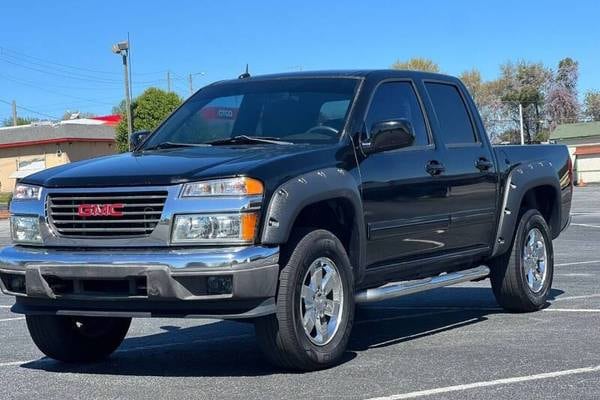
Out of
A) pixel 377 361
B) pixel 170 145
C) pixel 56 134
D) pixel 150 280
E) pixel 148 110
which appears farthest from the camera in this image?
pixel 56 134

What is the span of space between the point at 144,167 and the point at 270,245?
0.98 meters

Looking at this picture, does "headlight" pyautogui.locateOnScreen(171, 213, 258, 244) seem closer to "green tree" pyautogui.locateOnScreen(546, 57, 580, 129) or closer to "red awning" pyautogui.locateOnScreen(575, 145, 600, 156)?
"red awning" pyautogui.locateOnScreen(575, 145, 600, 156)

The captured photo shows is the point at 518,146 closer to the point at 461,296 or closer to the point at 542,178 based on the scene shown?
the point at 542,178

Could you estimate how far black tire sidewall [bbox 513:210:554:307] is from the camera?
887cm

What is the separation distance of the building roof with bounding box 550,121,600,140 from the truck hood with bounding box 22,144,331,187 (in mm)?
69502

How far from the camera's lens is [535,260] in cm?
928

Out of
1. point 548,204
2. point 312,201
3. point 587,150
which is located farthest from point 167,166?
point 587,150

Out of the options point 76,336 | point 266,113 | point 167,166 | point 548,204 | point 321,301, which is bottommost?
point 76,336

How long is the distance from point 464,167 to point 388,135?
1.29m

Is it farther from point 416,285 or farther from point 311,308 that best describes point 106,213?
point 416,285

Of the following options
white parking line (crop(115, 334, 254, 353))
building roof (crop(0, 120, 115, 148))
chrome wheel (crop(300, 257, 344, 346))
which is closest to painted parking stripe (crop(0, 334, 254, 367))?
white parking line (crop(115, 334, 254, 353))

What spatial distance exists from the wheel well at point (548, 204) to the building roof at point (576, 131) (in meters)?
65.8

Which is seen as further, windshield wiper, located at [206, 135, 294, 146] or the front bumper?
windshield wiper, located at [206, 135, 294, 146]

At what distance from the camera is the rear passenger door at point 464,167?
25.9ft
